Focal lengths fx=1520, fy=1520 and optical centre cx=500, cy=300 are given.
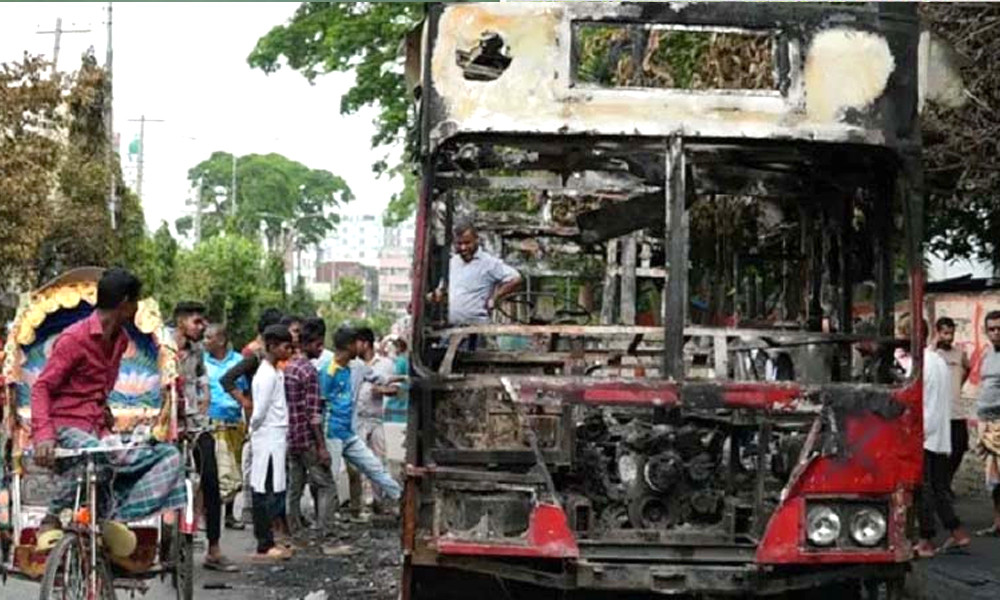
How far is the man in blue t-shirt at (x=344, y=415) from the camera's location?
12.3 meters

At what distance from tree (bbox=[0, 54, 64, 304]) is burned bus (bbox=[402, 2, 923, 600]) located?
652 inches

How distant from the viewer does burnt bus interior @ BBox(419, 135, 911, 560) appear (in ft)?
21.1

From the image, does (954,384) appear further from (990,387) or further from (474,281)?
(474,281)

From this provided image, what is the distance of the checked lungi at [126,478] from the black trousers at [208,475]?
2715 mm

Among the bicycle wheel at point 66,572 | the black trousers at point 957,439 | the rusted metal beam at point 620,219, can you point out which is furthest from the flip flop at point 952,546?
the bicycle wheel at point 66,572

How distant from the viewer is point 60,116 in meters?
27.1

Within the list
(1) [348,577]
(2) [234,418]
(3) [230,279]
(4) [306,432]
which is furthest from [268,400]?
(3) [230,279]

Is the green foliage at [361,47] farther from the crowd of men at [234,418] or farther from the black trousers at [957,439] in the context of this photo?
the black trousers at [957,439]

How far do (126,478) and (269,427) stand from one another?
360 cm

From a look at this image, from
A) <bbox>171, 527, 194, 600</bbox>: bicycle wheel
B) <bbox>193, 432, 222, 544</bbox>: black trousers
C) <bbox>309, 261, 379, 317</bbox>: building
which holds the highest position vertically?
<bbox>309, 261, 379, 317</bbox>: building

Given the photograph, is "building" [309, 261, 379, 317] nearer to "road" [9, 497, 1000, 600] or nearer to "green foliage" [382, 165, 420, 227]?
"green foliage" [382, 165, 420, 227]

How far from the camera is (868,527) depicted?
6.31 metres

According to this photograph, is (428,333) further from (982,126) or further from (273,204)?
(273,204)

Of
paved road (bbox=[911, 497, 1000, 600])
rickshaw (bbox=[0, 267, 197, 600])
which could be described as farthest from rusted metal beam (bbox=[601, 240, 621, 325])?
rickshaw (bbox=[0, 267, 197, 600])
